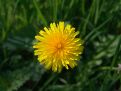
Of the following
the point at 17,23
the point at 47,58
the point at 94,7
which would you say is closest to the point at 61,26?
the point at 47,58

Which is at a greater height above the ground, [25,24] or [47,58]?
[25,24]

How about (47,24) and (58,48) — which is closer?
(58,48)

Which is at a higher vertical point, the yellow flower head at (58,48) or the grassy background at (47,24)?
the grassy background at (47,24)

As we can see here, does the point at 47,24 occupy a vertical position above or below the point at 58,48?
above

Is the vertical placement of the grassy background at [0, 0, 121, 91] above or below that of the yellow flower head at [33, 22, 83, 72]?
above

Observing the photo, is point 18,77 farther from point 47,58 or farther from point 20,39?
point 47,58
